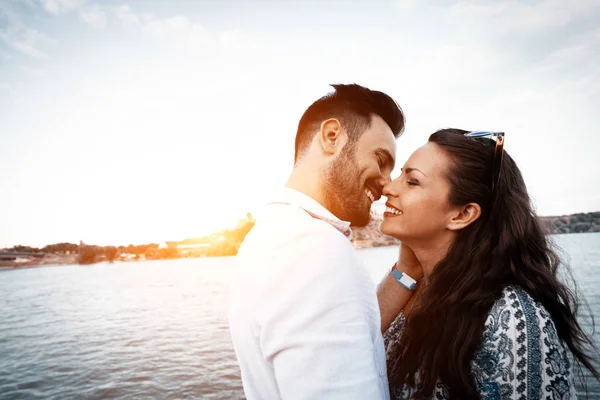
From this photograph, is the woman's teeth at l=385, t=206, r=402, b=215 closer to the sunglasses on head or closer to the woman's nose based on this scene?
the woman's nose

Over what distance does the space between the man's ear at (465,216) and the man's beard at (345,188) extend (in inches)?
33.1

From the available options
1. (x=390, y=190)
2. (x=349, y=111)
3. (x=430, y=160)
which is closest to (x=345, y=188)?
(x=349, y=111)

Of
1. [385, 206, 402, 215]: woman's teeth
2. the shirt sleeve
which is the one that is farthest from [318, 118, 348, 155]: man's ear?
the shirt sleeve

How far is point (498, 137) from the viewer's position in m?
2.55

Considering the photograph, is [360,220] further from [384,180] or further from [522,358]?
[522,358]

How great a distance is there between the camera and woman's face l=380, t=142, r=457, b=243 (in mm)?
2605

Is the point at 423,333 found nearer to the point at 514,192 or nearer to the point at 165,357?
the point at 514,192

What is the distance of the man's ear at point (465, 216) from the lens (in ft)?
8.53

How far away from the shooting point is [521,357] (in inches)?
74.9

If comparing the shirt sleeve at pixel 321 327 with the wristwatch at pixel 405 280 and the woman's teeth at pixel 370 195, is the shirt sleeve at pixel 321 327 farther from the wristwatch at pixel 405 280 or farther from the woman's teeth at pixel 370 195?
the wristwatch at pixel 405 280

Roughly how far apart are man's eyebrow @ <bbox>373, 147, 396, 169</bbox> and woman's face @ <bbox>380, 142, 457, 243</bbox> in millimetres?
205

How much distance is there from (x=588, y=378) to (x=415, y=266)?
12.1 meters

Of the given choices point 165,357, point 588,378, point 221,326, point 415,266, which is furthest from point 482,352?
point 221,326

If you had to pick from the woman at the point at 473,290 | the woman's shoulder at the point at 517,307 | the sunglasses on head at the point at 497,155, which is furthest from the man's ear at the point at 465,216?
the woman's shoulder at the point at 517,307
